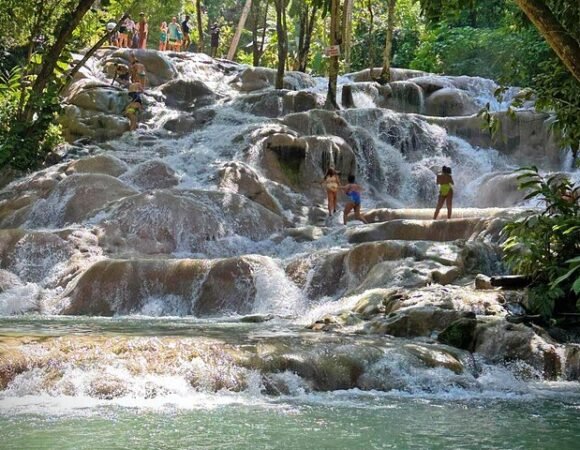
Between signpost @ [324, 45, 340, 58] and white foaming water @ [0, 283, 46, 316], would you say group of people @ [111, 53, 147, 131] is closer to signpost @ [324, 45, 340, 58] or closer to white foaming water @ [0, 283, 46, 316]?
signpost @ [324, 45, 340, 58]

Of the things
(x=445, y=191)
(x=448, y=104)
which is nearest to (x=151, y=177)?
(x=445, y=191)

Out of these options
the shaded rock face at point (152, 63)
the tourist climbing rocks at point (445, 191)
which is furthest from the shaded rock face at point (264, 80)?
the tourist climbing rocks at point (445, 191)

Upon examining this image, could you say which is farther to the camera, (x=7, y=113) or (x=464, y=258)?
(x=7, y=113)

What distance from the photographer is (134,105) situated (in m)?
22.7

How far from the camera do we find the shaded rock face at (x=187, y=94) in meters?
25.8

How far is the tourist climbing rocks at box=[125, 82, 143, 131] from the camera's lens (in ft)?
74.4

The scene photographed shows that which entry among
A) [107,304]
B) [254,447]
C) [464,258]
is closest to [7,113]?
[107,304]

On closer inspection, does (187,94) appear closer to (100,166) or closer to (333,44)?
(333,44)

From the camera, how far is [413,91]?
26656 millimetres

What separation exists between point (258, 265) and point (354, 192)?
4324mm

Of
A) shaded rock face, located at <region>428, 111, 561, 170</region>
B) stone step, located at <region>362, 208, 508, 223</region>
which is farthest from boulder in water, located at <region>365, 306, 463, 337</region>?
shaded rock face, located at <region>428, 111, 561, 170</region>

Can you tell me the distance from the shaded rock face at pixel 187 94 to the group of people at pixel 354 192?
7.40 metres

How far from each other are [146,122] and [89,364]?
16.5 metres

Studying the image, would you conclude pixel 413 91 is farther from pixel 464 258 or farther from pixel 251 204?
pixel 464 258
